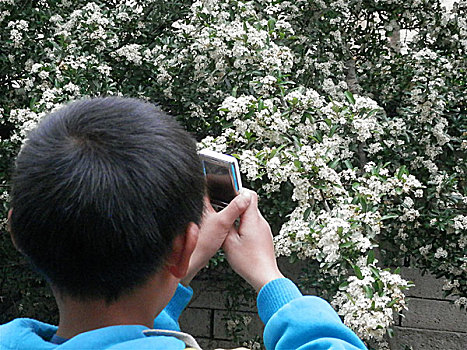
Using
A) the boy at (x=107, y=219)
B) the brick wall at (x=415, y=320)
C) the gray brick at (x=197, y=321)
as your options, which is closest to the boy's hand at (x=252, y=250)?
the boy at (x=107, y=219)

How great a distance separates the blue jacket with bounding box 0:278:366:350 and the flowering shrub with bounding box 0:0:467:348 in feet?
3.18

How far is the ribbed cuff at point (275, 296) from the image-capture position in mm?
1082

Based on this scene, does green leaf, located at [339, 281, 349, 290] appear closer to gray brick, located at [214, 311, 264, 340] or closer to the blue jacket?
the blue jacket

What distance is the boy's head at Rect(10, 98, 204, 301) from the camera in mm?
830

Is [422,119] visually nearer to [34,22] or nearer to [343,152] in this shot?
[343,152]

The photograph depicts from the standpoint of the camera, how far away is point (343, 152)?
2811 mm

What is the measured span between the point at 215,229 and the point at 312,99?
1.53 meters

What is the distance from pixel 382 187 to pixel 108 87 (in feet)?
4.87

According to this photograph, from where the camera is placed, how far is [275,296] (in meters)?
1.10

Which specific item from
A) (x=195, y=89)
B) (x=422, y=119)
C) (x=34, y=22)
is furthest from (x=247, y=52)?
(x=34, y=22)

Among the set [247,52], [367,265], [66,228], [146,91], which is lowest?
[367,265]

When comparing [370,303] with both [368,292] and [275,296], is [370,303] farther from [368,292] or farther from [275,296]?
[275,296]

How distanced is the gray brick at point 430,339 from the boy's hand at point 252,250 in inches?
123

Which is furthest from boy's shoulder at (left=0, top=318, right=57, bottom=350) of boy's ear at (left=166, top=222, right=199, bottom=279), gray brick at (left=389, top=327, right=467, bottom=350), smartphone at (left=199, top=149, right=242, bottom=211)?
gray brick at (left=389, top=327, right=467, bottom=350)
